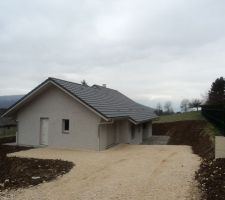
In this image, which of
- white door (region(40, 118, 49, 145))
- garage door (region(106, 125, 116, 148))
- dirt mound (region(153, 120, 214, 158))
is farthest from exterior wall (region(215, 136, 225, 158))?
dirt mound (region(153, 120, 214, 158))

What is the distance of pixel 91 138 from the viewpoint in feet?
69.3

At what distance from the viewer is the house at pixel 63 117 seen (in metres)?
21.1

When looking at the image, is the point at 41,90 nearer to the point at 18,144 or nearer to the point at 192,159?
the point at 18,144

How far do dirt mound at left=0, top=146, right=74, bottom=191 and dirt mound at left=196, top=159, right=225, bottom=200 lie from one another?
4970 millimetres

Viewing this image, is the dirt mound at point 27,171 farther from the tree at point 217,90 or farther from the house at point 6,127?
the tree at point 217,90

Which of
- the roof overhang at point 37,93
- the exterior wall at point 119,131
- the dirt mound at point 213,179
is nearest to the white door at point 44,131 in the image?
the roof overhang at point 37,93

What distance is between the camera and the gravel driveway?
9.79m

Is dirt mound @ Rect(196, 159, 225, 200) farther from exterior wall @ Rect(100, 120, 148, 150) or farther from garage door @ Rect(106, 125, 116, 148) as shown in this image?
garage door @ Rect(106, 125, 116, 148)

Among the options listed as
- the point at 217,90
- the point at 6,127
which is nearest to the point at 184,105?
the point at 217,90

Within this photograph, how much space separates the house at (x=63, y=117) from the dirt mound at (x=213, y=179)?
843 centimetres

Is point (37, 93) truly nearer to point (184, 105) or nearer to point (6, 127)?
point (6, 127)

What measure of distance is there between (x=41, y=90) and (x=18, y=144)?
4.11 meters

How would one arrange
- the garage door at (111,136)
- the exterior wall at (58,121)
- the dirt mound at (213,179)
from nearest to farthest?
the dirt mound at (213,179) → the exterior wall at (58,121) → the garage door at (111,136)

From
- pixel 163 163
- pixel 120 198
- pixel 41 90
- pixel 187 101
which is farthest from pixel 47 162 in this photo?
pixel 187 101
